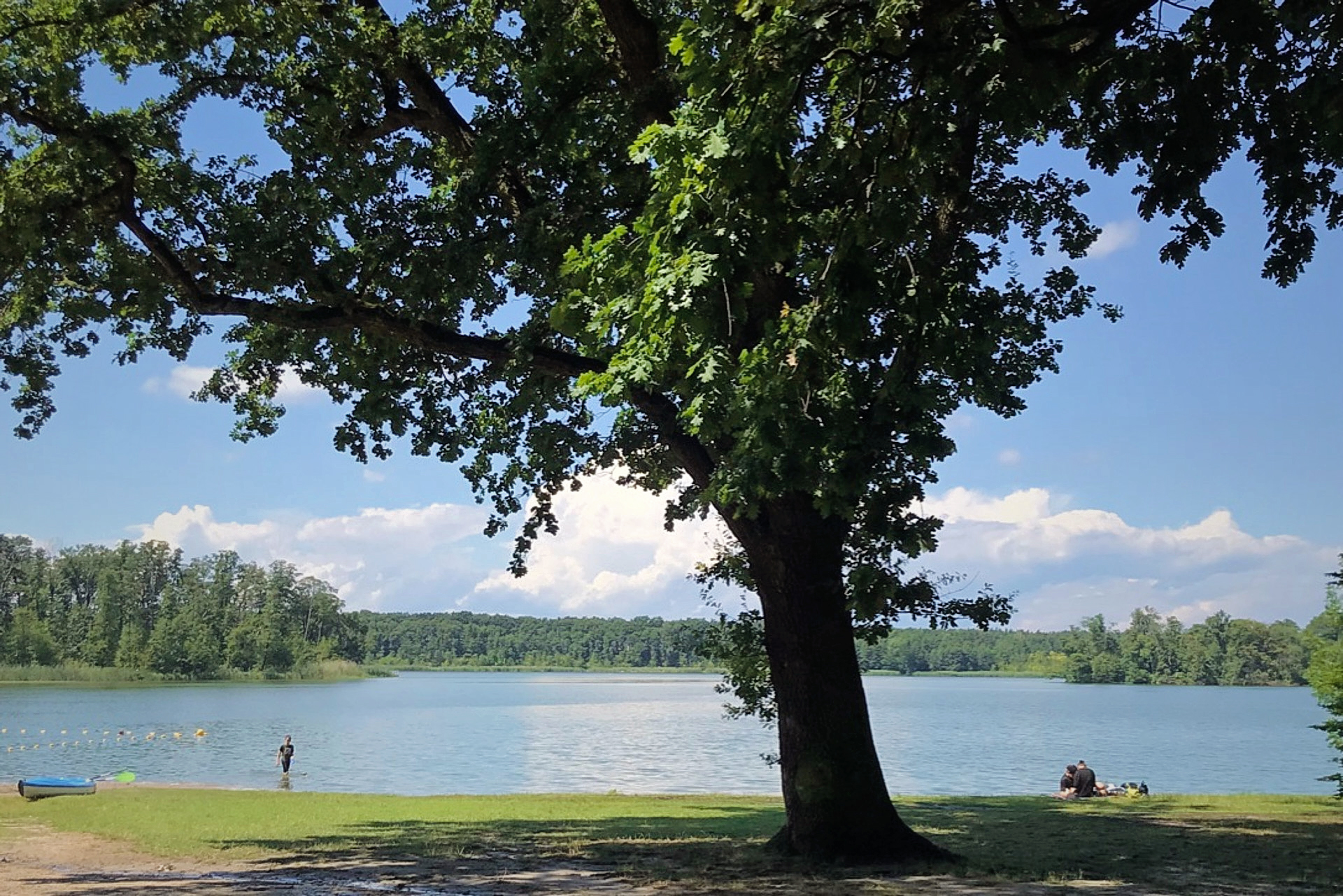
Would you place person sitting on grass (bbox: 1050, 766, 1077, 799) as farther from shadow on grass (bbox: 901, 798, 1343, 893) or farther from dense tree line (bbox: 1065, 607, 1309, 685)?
dense tree line (bbox: 1065, 607, 1309, 685)

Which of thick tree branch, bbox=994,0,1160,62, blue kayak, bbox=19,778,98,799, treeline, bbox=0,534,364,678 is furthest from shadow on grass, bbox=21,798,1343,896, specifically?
treeline, bbox=0,534,364,678

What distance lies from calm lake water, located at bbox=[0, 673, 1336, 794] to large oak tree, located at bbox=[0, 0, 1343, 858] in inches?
706

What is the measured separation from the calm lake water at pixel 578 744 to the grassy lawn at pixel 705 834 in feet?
31.3

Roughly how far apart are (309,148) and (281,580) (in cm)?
12336

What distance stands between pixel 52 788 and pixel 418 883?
15109mm

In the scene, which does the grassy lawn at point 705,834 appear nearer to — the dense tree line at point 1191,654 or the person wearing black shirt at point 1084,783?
the person wearing black shirt at point 1084,783

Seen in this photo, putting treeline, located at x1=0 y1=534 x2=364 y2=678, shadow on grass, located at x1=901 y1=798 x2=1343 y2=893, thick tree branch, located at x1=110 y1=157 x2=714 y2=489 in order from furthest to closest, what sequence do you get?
treeline, located at x1=0 y1=534 x2=364 y2=678, thick tree branch, located at x1=110 y1=157 x2=714 y2=489, shadow on grass, located at x1=901 y1=798 x2=1343 y2=893

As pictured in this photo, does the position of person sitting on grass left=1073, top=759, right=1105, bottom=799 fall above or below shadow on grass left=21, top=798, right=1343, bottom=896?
below

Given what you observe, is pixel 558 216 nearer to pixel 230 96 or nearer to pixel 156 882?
pixel 230 96

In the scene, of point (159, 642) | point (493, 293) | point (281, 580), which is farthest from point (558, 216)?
point (281, 580)

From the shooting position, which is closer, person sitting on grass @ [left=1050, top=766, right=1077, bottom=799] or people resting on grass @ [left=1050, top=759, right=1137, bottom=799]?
people resting on grass @ [left=1050, top=759, right=1137, bottom=799]

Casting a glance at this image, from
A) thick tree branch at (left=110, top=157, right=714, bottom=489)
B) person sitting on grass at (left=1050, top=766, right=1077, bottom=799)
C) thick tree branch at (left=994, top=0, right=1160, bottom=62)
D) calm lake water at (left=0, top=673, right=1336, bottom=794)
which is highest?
thick tree branch at (left=994, top=0, right=1160, bottom=62)

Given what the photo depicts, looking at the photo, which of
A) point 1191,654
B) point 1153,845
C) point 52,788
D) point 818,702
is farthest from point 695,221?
point 1191,654

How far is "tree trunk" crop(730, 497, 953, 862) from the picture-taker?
10750 millimetres
